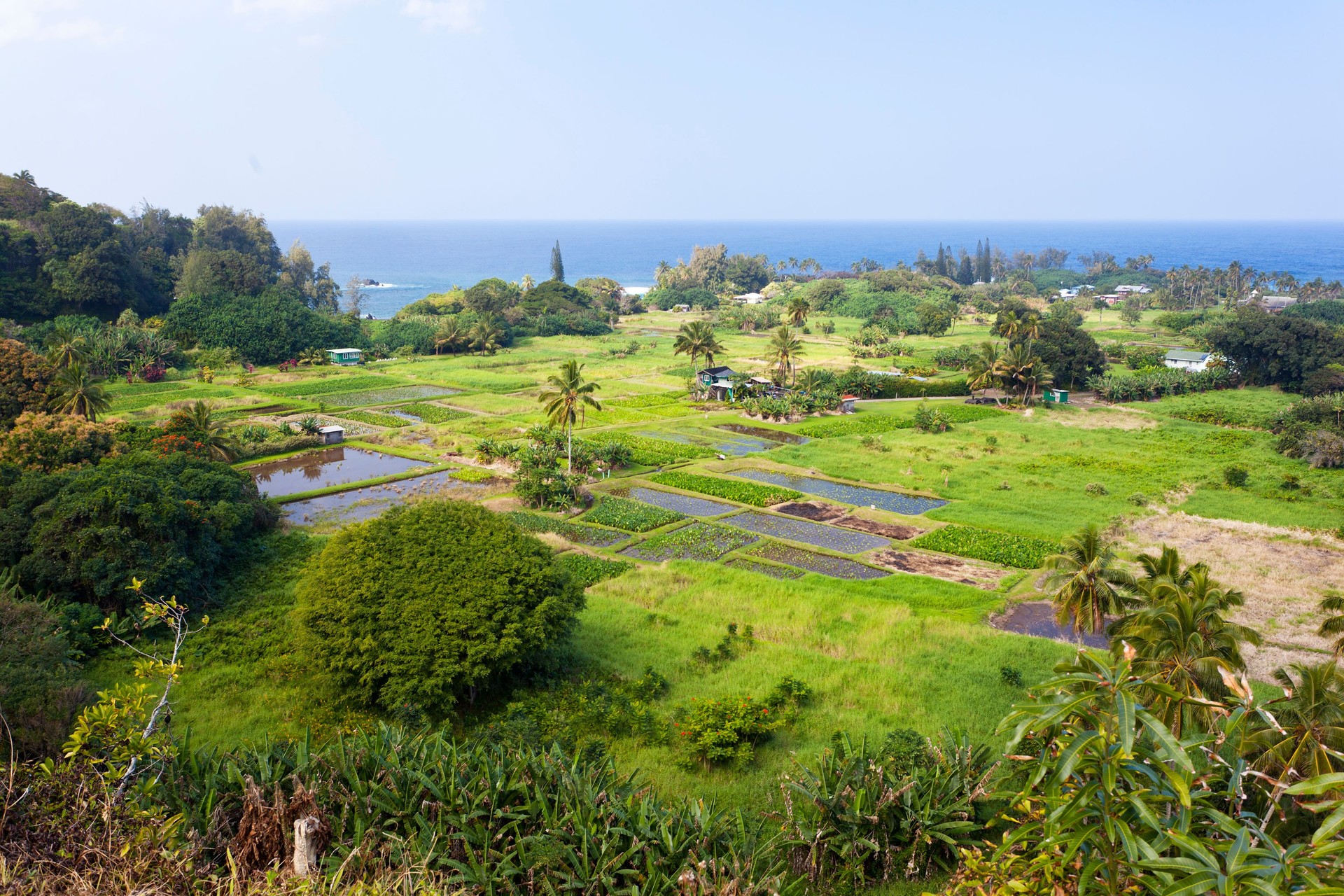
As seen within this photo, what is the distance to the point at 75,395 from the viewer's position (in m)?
33.9

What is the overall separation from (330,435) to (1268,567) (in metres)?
40.2

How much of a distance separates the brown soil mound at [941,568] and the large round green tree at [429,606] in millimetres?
12371

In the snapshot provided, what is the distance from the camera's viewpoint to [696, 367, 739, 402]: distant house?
5512cm

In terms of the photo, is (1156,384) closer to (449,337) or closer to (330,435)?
(330,435)

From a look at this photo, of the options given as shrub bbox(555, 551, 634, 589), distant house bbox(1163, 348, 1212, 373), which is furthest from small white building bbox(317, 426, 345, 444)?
distant house bbox(1163, 348, 1212, 373)

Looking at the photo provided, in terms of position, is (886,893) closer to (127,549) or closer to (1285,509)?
(127,549)

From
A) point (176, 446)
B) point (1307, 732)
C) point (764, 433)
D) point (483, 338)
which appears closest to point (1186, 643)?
point (1307, 732)

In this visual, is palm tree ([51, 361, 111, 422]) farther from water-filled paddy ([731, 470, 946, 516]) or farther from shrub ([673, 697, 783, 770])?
shrub ([673, 697, 783, 770])

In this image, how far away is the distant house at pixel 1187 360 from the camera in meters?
62.2

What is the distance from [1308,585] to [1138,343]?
58897 mm

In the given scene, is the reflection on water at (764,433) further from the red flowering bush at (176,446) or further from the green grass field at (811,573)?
the red flowering bush at (176,446)

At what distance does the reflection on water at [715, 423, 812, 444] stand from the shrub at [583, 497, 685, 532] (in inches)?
544

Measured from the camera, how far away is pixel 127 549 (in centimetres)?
2138

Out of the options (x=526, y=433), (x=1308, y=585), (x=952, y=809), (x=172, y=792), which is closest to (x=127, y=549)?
(x=172, y=792)
